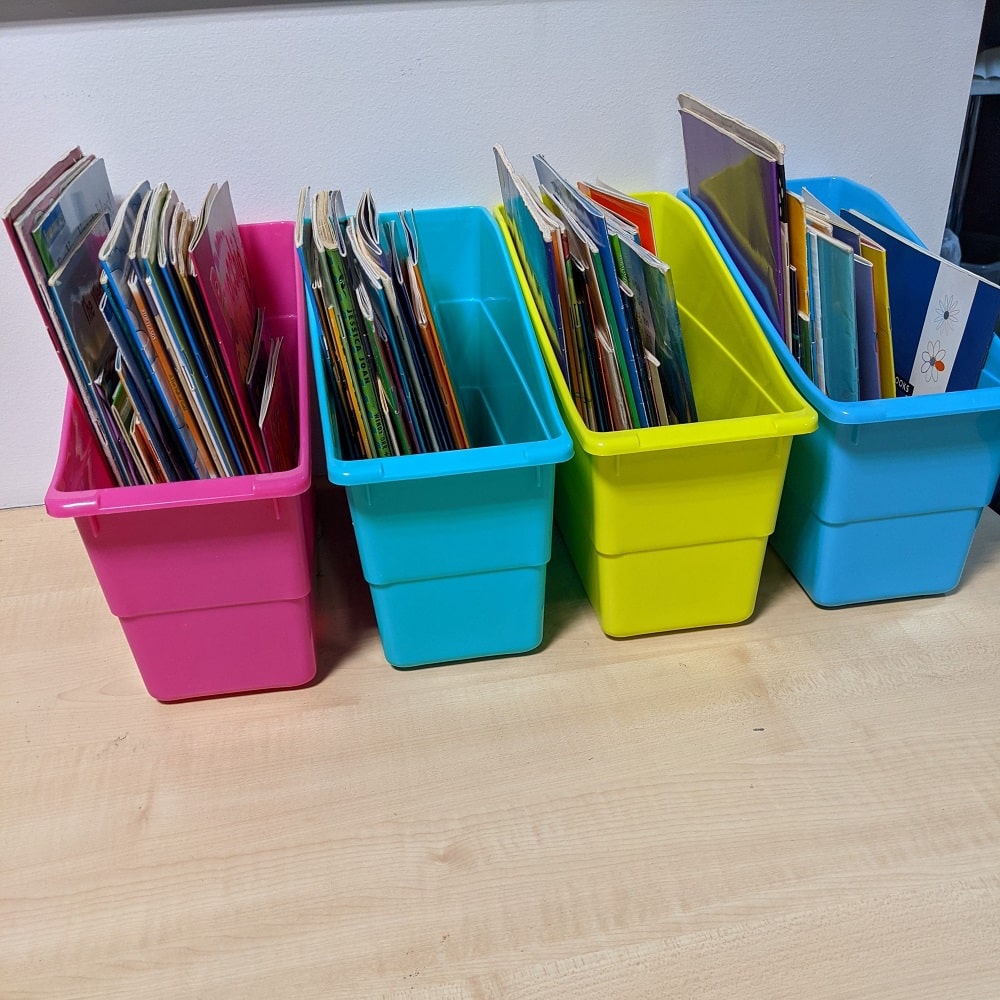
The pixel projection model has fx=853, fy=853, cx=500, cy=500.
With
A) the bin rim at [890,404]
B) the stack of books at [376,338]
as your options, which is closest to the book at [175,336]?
the stack of books at [376,338]

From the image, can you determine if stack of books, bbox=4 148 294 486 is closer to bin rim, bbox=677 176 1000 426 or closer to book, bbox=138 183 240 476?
book, bbox=138 183 240 476

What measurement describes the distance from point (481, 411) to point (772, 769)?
1.74 feet

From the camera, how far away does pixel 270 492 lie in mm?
678

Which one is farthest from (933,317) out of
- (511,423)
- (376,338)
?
(376,338)

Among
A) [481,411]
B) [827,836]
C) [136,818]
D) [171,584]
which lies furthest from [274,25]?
[827,836]

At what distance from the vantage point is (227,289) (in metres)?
0.80

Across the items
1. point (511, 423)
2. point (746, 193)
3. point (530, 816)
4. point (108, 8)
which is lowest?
point (530, 816)

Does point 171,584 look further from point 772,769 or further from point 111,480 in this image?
point 772,769

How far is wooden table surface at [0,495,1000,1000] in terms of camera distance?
61cm

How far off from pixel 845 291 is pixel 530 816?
543mm

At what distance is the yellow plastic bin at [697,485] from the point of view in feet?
2.40

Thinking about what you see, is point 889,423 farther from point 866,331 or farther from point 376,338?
point 376,338

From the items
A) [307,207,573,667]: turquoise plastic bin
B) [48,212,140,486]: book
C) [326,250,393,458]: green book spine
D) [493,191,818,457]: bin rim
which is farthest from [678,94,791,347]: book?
[48,212,140,486]: book

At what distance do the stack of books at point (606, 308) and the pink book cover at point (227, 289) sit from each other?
29 centimetres
